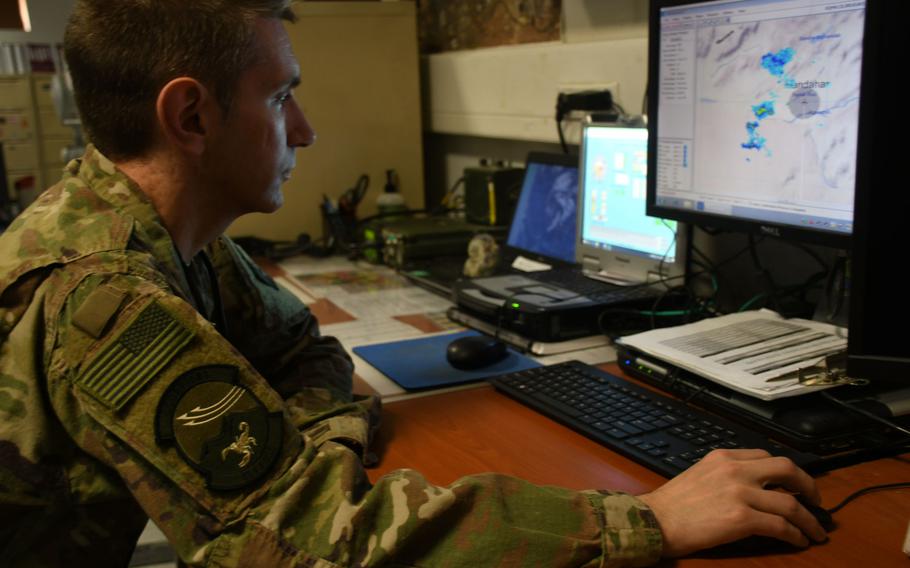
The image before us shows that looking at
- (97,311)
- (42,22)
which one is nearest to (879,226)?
(97,311)

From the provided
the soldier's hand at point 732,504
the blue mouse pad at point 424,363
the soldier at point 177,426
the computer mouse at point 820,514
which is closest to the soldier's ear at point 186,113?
the soldier at point 177,426

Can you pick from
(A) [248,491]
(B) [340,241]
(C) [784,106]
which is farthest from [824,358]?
(B) [340,241]

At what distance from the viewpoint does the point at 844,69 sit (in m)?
1.07

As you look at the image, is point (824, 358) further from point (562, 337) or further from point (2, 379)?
point (2, 379)

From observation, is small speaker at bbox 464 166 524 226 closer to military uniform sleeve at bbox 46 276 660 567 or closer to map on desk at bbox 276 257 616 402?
map on desk at bbox 276 257 616 402

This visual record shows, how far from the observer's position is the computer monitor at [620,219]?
152 centimetres

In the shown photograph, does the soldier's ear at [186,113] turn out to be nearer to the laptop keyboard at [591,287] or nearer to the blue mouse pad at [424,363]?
the blue mouse pad at [424,363]

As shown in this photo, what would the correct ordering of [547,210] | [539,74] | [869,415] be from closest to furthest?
[869,415] < [547,210] < [539,74]

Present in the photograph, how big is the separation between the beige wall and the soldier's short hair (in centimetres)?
147

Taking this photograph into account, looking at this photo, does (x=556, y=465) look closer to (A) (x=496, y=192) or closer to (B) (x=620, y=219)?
(B) (x=620, y=219)

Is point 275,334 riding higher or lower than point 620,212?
lower

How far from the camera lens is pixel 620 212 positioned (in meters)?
1.60

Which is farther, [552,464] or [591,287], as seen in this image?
[591,287]

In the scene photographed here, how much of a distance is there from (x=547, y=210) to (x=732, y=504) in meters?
1.17
